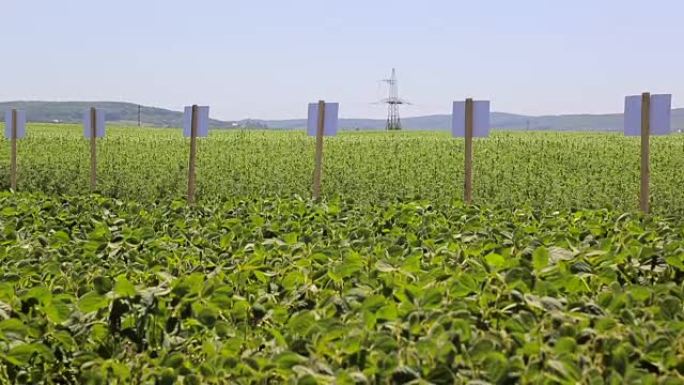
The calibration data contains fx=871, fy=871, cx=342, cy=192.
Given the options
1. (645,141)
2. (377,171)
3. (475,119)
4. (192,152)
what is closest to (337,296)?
(645,141)

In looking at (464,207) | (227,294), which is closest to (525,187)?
(464,207)

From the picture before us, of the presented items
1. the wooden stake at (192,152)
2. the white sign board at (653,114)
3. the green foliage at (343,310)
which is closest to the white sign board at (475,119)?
the white sign board at (653,114)

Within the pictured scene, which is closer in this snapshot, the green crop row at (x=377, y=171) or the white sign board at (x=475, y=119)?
the white sign board at (x=475, y=119)

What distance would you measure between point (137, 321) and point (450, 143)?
23.1 metres

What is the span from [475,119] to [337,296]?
905 cm

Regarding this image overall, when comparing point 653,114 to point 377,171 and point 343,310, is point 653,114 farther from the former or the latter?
point 343,310

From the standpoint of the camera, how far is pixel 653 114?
9984mm

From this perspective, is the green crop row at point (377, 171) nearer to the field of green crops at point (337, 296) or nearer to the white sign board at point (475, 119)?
the white sign board at point (475, 119)

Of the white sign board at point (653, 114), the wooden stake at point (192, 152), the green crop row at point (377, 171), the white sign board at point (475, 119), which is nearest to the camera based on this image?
the white sign board at point (653, 114)

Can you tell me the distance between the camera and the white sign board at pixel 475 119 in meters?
11.1

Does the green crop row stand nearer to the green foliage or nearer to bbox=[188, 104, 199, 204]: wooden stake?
bbox=[188, 104, 199, 204]: wooden stake

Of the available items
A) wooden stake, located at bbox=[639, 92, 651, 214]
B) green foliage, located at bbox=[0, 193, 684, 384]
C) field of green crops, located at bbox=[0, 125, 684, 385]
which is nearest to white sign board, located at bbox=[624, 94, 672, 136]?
wooden stake, located at bbox=[639, 92, 651, 214]

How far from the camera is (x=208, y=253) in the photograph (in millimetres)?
3266

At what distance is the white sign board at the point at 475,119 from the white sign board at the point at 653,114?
5.81ft
